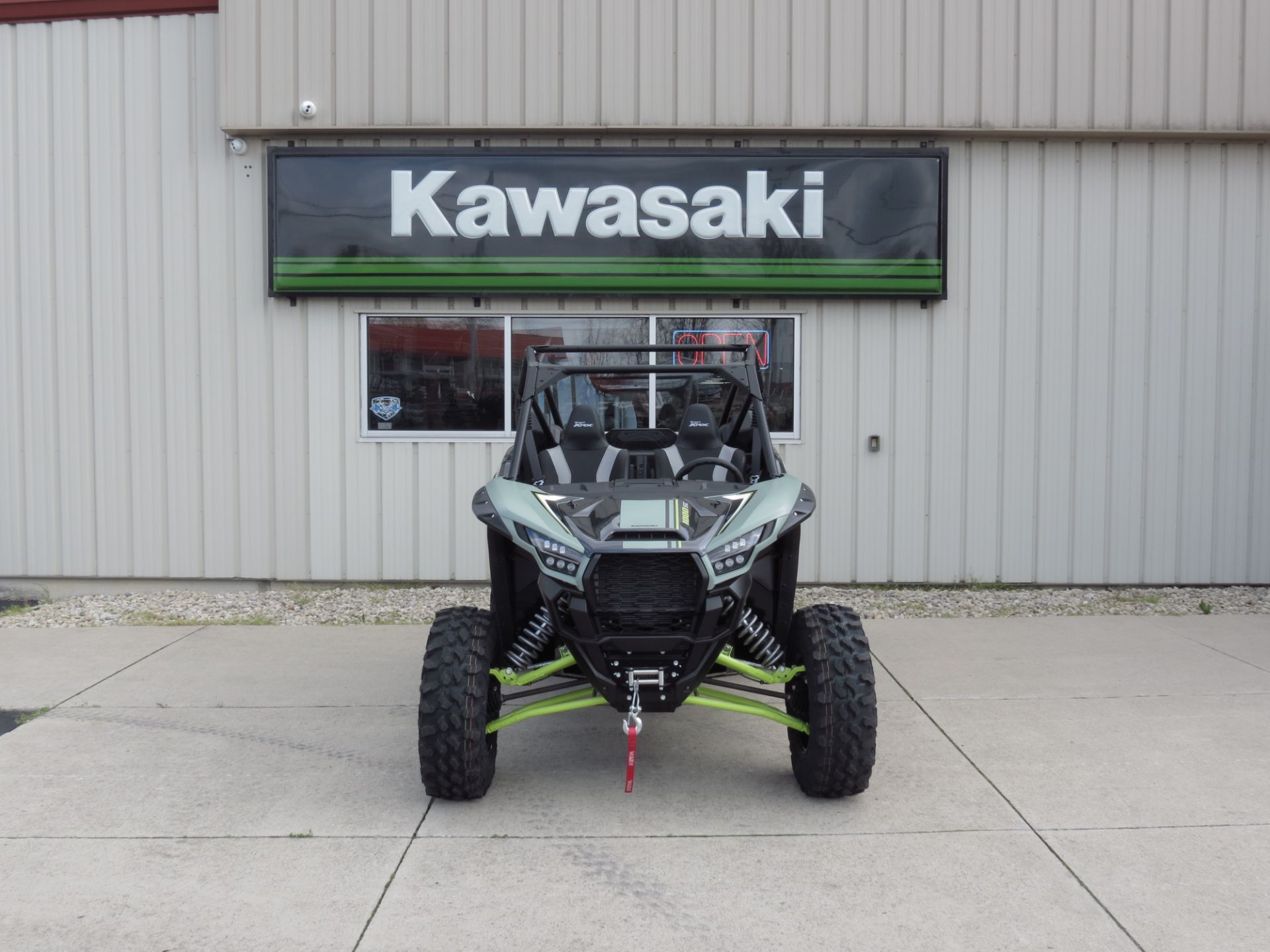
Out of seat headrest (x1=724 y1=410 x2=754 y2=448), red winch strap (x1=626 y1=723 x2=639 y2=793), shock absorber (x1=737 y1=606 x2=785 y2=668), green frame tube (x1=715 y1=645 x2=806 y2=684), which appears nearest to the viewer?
red winch strap (x1=626 y1=723 x2=639 y2=793)

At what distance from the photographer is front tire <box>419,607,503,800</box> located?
150 inches

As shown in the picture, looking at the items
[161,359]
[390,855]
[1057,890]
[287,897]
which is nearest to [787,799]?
[1057,890]

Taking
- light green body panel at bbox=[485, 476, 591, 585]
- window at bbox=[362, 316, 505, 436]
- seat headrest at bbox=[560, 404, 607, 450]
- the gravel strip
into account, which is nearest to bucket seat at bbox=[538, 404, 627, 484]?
seat headrest at bbox=[560, 404, 607, 450]

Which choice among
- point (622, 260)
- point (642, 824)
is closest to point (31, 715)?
point (642, 824)

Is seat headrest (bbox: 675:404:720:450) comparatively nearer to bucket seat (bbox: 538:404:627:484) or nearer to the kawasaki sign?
bucket seat (bbox: 538:404:627:484)

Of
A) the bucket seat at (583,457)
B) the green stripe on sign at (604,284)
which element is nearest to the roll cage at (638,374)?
the bucket seat at (583,457)

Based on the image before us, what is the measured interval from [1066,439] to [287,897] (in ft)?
22.8

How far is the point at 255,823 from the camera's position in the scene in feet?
12.7

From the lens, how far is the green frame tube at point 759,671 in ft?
13.3

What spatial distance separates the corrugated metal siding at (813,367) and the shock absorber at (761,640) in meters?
4.00

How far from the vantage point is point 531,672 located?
4191 mm

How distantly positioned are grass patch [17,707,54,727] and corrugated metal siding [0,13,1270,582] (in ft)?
10.2

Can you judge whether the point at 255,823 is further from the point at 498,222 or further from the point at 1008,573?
the point at 1008,573

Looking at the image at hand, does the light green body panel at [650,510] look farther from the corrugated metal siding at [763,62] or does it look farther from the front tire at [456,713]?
the corrugated metal siding at [763,62]
